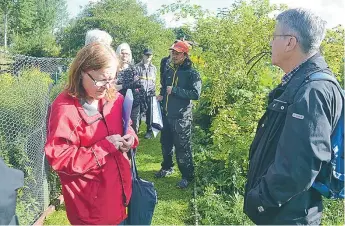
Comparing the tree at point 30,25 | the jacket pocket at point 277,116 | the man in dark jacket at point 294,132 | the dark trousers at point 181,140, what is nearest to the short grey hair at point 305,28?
the man in dark jacket at point 294,132

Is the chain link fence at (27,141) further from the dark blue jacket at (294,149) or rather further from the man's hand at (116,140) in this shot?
the dark blue jacket at (294,149)

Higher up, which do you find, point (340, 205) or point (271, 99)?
point (271, 99)

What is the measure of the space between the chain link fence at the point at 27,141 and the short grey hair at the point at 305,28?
9.83 ft

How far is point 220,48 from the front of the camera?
6.19m

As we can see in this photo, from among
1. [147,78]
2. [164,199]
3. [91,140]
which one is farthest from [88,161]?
[147,78]

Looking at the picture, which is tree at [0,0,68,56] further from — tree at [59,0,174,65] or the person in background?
the person in background

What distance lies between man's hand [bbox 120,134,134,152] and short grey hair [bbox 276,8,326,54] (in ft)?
3.70

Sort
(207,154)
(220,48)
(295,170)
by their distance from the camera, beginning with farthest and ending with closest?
1. (220,48)
2. (207,154)
3. (295,170)

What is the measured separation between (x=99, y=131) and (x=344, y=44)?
4750 millimetres

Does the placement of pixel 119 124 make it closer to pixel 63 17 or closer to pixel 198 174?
pixel 198 174

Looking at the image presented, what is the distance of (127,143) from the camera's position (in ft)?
7.62

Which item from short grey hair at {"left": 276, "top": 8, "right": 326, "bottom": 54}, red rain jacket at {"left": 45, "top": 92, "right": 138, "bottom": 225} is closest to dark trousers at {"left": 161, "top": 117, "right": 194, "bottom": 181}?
red rain jacket at {"left": 45, "top": 92, "right": 138, "bottom": 225}

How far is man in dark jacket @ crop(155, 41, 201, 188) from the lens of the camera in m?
4.96

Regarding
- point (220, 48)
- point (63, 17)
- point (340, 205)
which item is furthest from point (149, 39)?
point (63, 17)
